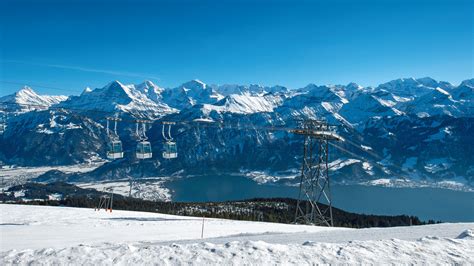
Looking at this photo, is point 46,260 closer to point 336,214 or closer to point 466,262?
point 466,262

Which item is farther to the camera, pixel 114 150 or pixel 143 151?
pixel 143 151

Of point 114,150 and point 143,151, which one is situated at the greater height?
point 143,151

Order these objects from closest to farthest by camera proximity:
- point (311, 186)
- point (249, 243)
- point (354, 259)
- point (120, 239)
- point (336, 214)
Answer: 1. point (354, 259)
2. point (249, 243)
3. point (120, 239)
4. point (311, 186)
5. point (336, 214)

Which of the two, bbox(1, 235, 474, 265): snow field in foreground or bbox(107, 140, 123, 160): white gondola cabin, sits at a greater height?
bbox(107, 140, 123, 160): white gondola cabin

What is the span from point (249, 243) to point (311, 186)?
3292 cm

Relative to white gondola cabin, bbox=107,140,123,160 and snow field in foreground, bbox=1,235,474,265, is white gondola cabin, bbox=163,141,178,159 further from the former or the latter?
snow field in foreground, bbox=1,235,474,265

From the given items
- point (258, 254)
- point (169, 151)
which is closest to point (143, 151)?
point (169, 151)

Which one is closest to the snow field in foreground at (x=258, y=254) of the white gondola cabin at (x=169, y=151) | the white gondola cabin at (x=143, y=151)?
the white gondola cabin at (x=169, y=151)

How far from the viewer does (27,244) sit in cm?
2259

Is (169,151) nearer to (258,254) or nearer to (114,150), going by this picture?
(114,150)

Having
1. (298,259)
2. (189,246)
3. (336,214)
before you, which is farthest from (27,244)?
(336,214)

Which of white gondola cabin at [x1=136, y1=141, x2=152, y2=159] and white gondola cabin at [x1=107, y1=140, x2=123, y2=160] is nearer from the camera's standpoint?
white gondola cabin at [x1=107, y1=140, x2=123, y2=160]

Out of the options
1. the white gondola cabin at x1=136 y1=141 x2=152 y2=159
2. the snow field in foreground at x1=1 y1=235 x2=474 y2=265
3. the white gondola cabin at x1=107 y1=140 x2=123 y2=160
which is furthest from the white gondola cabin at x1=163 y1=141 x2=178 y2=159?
the snow field in foreground at x1=1 y1=235 x2=474 y2=265

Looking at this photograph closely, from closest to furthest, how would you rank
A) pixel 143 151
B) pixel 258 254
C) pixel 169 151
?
1. pixel 258 254
2. pixel 169 151
3. pixel 143 151
